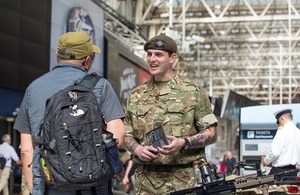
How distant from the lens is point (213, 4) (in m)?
37.6

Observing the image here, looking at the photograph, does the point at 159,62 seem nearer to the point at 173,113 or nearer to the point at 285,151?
the point at 173,113

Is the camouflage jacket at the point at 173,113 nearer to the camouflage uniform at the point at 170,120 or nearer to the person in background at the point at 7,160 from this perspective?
the camouflage uniform at the point at 170,120

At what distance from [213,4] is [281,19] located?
12.7 ft

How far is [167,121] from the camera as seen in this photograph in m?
5.00

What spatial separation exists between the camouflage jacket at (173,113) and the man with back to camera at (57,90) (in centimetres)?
94

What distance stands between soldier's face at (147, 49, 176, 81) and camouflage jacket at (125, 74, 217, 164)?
10 cm

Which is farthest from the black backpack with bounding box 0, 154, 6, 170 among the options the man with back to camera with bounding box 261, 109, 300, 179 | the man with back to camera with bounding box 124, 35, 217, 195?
the man with back to camera with bounding box 124, 35, 217, 195

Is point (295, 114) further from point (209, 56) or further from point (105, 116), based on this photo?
point (209, 56)

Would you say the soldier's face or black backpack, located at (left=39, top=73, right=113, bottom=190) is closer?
black backpack, located at (left=39, top=73, right=113, bottom=190)

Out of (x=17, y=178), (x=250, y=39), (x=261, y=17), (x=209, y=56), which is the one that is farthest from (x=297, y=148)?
(x=209, y=56)

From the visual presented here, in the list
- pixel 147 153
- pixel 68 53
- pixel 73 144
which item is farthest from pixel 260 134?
pixel 73 144

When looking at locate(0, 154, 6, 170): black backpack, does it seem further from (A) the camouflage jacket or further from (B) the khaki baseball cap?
(B) the khaki baseball cap

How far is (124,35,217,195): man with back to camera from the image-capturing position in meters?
4.90

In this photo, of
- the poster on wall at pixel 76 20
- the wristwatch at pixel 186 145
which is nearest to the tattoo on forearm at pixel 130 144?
the wristwatch at pixel 186 145
